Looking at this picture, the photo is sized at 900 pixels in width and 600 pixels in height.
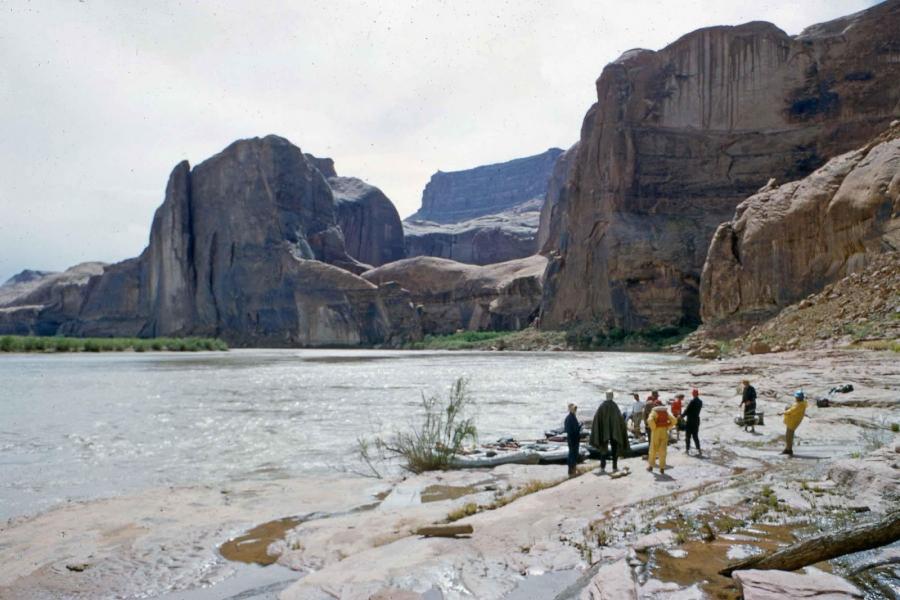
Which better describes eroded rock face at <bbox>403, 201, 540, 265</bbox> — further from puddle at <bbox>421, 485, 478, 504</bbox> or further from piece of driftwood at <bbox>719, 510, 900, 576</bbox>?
piece of driftwood at <bbox>719, 510, 900, 576</bbox>

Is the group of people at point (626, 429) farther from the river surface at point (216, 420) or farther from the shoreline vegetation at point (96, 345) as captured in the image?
the shoreline vegetation at point (96, 345)

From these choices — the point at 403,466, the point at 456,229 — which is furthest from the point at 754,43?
the point at 456,229

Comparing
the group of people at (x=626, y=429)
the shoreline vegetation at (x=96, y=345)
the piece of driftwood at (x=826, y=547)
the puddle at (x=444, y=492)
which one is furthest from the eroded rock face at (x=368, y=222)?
the piece of driftwood at (x=826, y=547)

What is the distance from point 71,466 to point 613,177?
68.3 metres

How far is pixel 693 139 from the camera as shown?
74.6 m

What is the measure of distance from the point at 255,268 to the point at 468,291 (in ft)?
108

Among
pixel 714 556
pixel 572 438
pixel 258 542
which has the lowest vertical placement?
pixel 258 542

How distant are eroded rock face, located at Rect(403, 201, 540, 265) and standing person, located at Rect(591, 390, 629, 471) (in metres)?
139

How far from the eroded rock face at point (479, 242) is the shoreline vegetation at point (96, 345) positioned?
8111cm

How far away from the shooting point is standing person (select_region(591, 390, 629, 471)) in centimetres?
1191

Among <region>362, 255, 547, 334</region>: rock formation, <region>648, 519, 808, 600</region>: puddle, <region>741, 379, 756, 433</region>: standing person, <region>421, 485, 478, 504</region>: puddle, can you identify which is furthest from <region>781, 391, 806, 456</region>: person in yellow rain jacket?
Result: <region>362, 255, 547, 334</region>: rock formation

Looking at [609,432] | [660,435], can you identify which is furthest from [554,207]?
[660,435]

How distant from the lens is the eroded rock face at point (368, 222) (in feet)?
473

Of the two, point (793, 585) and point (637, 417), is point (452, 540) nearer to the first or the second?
point (793, 585)
